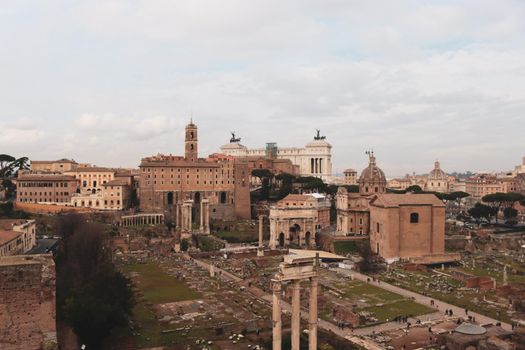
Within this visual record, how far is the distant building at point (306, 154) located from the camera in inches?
4820

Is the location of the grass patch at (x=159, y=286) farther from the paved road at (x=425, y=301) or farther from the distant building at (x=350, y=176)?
the distant building at (x=350, y=176)

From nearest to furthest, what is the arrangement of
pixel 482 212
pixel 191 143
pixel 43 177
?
pixel 43 177 → pixel 482 212 → pixel 191 143

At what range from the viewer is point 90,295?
28.4m

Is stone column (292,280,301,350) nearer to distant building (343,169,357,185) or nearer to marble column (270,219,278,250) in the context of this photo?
marble column (270,219,278,250)

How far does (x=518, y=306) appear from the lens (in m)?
37.1

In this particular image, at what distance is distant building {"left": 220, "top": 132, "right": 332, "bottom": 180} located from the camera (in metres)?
122

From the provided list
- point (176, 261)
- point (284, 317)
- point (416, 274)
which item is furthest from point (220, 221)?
point (284, 317)

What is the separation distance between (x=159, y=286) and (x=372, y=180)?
124 feet

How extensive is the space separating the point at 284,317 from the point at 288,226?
108ft

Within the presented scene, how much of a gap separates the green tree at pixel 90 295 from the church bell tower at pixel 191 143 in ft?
147

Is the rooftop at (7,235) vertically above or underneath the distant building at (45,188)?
underneath

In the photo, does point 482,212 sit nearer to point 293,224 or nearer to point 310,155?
point 293,224

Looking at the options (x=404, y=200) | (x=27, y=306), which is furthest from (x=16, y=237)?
(x=404, y=200)

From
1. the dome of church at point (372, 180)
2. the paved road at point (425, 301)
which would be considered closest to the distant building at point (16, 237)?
the paved road at point (425, 301)
